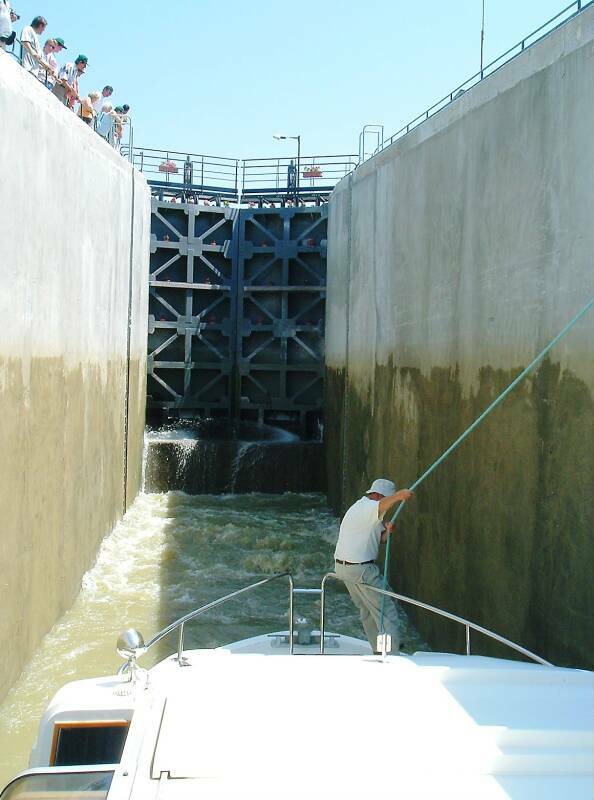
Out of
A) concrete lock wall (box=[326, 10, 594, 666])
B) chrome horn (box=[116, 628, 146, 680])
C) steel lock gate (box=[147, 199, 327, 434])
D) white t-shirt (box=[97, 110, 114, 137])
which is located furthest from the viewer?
steel lock gate (box=[147, 199, 327, 434])

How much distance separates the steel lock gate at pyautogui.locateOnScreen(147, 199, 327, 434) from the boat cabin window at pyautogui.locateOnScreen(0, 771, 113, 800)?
13.6 metres

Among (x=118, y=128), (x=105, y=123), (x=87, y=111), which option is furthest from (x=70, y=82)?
(x=118, y=128)

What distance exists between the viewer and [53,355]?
8.19 m

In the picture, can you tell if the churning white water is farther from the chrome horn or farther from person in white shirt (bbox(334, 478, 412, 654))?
the chrome horn

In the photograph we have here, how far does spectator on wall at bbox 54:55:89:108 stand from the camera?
9.79 meters

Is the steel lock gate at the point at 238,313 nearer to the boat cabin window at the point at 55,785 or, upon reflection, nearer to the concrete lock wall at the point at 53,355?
the concrete lock wall at the point at 53,355

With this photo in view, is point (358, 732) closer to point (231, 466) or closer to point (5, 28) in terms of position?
point (5, 28)

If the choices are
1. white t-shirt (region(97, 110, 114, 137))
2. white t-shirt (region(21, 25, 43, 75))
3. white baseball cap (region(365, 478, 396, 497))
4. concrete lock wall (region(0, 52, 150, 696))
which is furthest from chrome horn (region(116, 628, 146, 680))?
white t-shirt (region(97, 110, 114, 137))

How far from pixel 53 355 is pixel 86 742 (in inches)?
200

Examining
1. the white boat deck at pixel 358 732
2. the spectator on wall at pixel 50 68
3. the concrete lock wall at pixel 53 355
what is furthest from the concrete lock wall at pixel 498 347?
the spectator on wall at pixel 50 68

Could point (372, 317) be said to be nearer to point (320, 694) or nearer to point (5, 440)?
point (5, 440)

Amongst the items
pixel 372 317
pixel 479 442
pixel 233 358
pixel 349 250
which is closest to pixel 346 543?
pixel 479 442

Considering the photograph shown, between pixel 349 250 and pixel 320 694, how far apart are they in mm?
10262

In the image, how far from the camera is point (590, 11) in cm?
533
